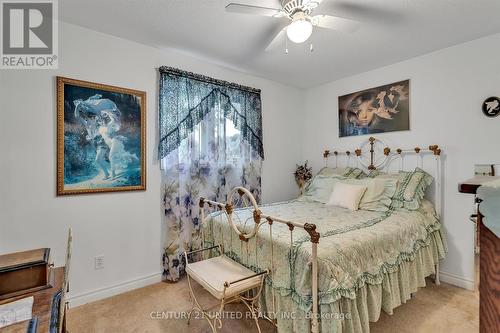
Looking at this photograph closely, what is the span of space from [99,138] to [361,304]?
2545 mm

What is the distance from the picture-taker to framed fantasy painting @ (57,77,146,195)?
2.12m

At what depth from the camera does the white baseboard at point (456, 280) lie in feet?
7.97

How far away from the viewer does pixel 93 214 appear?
226 cm

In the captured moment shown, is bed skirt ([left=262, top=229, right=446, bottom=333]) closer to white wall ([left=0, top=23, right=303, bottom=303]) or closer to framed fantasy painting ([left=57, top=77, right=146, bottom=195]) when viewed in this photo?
white wall ([left=0, top=23, right=303, bottom=303])

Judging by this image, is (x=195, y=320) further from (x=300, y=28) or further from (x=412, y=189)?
(x=412, y=189)

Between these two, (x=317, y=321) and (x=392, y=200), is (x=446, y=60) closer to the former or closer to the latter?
(x=392, y=200)

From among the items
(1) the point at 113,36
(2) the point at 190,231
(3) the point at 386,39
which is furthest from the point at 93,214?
(3) the point at 386,39

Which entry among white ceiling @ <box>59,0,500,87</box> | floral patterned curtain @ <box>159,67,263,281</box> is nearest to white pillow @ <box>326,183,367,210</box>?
floral patterned curtain @ <box>159,67,263,281</box>

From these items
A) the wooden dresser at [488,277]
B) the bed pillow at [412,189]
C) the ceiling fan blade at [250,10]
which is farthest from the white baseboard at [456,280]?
the ceiling fan blade at [250,10]

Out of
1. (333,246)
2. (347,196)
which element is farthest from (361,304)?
(347,196)

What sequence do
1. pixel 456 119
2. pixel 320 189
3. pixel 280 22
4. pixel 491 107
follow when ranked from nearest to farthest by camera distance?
pixel 280 22, pixel 491 107, pixel 456 119, pixel 320 189

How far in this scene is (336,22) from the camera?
169cm

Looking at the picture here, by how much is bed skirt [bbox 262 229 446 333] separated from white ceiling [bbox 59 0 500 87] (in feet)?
6.62

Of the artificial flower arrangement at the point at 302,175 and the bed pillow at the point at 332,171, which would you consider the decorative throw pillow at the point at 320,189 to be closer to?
the bed pillow at the point at 332,171
